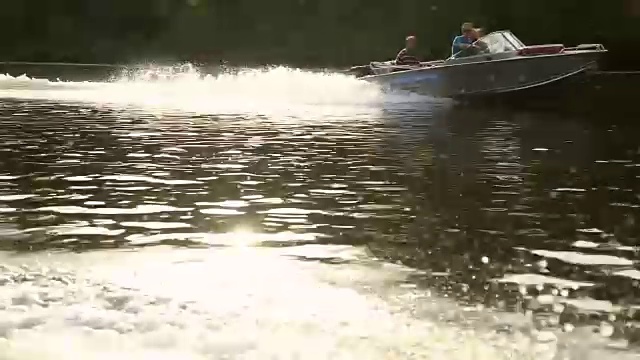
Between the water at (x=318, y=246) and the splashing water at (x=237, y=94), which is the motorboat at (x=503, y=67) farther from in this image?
the water at (x=318, y=246)

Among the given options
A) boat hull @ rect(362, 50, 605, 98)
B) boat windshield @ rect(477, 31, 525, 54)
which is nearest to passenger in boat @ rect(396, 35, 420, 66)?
boat hull @ rect(362, 50, 605, 98)

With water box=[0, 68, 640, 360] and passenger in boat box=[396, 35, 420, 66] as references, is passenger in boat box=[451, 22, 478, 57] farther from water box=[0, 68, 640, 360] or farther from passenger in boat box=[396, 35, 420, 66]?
water box=[0, 68, 640, 360]

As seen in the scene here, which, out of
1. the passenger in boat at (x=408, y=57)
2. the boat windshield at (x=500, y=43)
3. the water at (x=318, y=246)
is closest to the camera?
the water at (x=318, y=246)

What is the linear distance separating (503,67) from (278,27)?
17370 mm

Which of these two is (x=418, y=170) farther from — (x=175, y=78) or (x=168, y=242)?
(x=175, y=78)

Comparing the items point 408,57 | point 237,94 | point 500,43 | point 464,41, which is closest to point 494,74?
point 500,43

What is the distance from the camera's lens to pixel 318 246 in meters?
5.68

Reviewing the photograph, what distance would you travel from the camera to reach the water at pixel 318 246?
13.1ft

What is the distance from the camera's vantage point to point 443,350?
12.4 ft

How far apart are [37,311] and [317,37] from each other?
28458 mm

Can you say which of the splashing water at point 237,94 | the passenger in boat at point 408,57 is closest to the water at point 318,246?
the splashing water at point 237,94

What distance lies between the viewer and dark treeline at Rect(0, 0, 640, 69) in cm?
2736

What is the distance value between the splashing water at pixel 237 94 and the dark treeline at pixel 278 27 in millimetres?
7432

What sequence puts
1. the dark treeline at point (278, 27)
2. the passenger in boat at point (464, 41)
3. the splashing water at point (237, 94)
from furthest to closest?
the dark treeline at point (278, 27), the splashing water at point (237, 94), the passenger in boat at point (464, 41)
